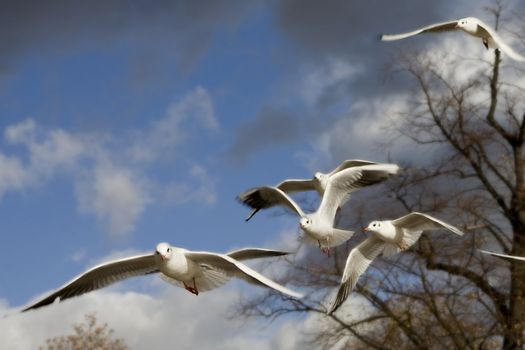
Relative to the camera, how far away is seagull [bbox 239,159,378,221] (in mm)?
10969

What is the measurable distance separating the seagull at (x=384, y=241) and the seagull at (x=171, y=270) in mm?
1794

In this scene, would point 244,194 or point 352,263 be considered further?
point 244,194

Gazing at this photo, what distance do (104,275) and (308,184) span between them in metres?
3.96

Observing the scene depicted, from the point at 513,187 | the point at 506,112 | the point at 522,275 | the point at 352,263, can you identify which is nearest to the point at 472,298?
the point at 522,275

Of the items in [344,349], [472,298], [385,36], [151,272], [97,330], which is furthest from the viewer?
[97,330]

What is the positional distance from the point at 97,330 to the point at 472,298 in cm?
718

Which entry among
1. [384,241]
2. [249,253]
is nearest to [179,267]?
[249,253]

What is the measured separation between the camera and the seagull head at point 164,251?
7.83m

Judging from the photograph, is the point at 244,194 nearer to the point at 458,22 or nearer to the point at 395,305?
the point at 458,22

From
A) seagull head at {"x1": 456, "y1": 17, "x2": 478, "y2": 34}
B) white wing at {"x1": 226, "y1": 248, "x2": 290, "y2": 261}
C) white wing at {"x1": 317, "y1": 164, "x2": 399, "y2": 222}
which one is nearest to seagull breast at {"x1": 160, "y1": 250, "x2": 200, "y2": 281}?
white wing at {"x1": 226, "y1": 248, "x2": 290, "y2": 261}

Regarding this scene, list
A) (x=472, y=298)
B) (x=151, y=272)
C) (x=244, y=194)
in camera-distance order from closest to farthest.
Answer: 1. (x=151, y=272)
2. (x=244, y=194)
3. (x=472, y=298)

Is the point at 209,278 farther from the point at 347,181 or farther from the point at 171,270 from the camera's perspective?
the point at 347,181

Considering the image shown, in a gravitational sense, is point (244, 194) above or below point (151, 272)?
above

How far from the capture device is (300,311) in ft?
53.3
